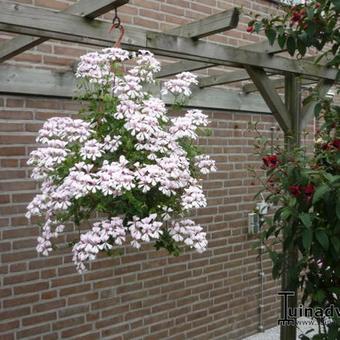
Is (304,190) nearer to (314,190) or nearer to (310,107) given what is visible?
(314,190)

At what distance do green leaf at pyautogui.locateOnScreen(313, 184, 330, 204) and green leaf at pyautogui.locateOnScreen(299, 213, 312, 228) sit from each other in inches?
4.5

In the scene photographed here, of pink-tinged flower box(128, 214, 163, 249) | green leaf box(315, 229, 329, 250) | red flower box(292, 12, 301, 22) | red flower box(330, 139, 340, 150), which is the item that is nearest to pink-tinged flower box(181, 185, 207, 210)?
pink-tinged flower box(128, 214, 163, 249)

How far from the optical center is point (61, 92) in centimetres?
338

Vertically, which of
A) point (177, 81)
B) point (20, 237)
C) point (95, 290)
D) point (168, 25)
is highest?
point (168, 25)

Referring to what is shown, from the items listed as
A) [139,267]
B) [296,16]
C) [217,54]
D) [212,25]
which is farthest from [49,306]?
[296,16]

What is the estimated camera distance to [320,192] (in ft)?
7.43

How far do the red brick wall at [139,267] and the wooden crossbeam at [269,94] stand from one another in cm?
111

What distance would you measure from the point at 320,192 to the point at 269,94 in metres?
1.13

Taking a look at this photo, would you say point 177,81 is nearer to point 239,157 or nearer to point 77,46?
point 77,46

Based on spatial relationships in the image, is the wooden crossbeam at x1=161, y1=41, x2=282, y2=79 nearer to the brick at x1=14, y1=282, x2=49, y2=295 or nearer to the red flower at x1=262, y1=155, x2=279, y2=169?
the red flower at x1=262, y1=155, x2=279, y2=169

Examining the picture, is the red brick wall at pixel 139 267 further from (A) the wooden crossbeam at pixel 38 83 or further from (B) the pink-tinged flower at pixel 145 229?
(B) the pink-tinged flower at pixel 145 229

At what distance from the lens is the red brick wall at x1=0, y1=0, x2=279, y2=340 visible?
3264 mm

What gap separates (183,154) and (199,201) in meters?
0.21

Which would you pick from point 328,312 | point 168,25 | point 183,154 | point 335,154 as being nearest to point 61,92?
point 168,25
